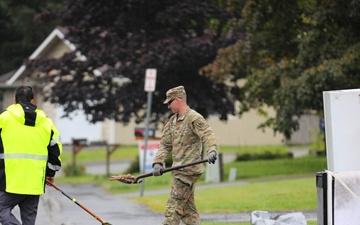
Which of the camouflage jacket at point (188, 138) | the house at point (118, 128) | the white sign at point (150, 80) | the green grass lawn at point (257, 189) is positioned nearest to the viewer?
the camouflage jacket at point (188, 138)

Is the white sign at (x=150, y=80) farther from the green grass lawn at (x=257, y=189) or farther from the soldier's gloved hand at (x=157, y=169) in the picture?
the soldier's gloved hand at (x=157, y=169)

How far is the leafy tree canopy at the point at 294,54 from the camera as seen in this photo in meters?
19.2

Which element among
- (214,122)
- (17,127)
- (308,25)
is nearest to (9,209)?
(17,127)

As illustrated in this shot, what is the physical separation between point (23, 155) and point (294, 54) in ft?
45.0

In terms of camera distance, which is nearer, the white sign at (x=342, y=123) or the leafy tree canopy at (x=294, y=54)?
the white sign at (x=342, y=123)

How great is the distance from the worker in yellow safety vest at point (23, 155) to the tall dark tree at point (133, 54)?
48.7 ft

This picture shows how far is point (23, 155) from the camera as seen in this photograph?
9961mm

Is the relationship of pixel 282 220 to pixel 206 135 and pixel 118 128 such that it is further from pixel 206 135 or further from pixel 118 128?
pixel 118 128

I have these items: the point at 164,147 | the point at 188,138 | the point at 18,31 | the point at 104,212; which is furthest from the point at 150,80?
the point at 18,31

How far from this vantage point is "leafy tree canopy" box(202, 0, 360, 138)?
1916cm

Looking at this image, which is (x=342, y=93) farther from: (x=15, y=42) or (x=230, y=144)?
(x=15, y=42)

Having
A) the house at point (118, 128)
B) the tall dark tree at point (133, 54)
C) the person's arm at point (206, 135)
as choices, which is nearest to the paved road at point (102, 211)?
the tall dark tree at point (133, 54)

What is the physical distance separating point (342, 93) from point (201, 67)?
1674 centimetres

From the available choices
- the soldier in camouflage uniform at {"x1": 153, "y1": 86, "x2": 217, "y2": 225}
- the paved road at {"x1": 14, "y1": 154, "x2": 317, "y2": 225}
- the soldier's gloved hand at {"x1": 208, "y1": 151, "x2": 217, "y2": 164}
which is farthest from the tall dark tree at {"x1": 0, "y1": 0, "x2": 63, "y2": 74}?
the soldier's gloved hand at {"x1": 208, "y1": 151, "x2": 217, "y2": 164}
